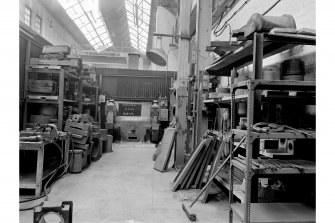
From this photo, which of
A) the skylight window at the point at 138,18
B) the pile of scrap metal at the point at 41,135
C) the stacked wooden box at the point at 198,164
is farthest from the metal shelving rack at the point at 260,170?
the skylight window at the point at 138,18

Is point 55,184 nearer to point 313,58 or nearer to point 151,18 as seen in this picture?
point 313,58

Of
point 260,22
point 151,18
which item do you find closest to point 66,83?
point 260,22

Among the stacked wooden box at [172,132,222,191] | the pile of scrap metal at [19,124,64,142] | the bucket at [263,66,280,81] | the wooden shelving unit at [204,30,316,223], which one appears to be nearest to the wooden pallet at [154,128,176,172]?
the stacked wooden box at [172,132,222,191]

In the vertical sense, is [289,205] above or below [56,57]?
below

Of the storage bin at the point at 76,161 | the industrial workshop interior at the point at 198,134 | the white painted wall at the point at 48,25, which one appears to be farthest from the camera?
the white painted wall at the point at 48,25

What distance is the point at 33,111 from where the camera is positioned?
5457 millimetres

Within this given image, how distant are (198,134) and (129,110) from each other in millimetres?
5659

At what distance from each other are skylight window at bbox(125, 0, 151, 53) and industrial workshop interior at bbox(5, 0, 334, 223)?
1.73 meters

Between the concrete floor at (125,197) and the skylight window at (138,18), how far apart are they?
24.4 ft

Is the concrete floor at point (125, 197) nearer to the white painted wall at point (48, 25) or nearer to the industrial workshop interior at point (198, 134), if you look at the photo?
the industrial workshop interior at point (198, 134)

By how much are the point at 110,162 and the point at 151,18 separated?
7.54m

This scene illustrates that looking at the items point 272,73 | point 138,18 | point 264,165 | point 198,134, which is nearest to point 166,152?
point 198,134

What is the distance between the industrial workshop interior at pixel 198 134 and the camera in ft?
7.89

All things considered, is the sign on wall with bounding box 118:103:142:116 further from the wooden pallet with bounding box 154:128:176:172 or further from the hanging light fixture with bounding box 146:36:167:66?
the wooden pallet with bounding box 154:128:176:172
